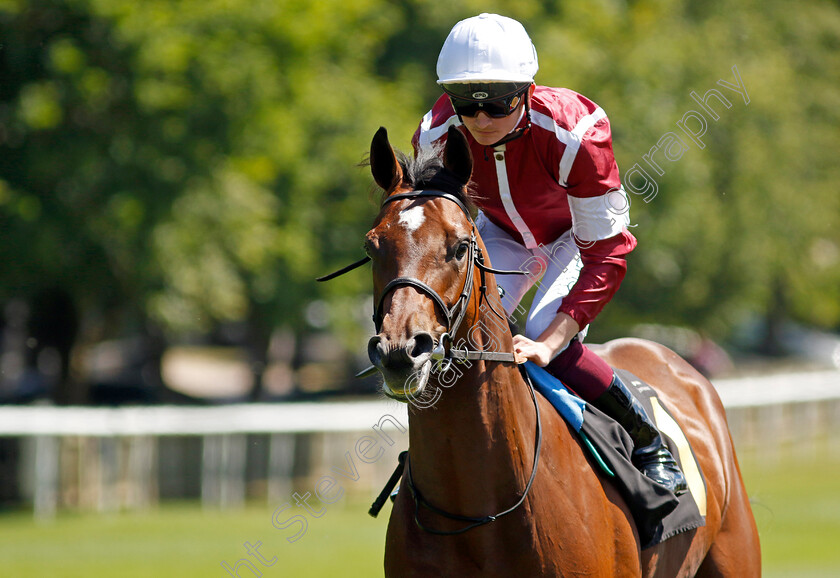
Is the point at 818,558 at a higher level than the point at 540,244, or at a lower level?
lower

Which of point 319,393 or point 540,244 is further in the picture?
point 319,393

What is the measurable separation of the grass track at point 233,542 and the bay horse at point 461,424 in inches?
179

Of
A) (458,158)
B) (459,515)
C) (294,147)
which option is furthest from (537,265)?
(294,147)

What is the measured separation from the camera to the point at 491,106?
3.81 metres

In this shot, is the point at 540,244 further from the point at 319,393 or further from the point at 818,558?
the point at 319,393

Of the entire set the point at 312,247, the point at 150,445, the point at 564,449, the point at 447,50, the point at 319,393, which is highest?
the point at 447,50

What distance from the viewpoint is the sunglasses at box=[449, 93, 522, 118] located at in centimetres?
380

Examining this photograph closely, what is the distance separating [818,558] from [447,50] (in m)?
7.99

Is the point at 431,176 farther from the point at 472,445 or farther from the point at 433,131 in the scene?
the point at 472,445

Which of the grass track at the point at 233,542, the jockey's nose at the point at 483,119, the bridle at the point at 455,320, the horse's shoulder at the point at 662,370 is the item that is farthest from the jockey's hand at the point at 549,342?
the grass track at the point at 233,542

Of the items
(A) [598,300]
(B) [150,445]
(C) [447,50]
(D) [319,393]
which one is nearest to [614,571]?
(A) [598,300]

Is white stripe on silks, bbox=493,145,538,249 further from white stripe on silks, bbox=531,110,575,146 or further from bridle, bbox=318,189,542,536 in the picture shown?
bridle, bbox=318,189,542,536

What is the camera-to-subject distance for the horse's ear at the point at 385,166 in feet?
11.9

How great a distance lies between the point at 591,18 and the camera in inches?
773
